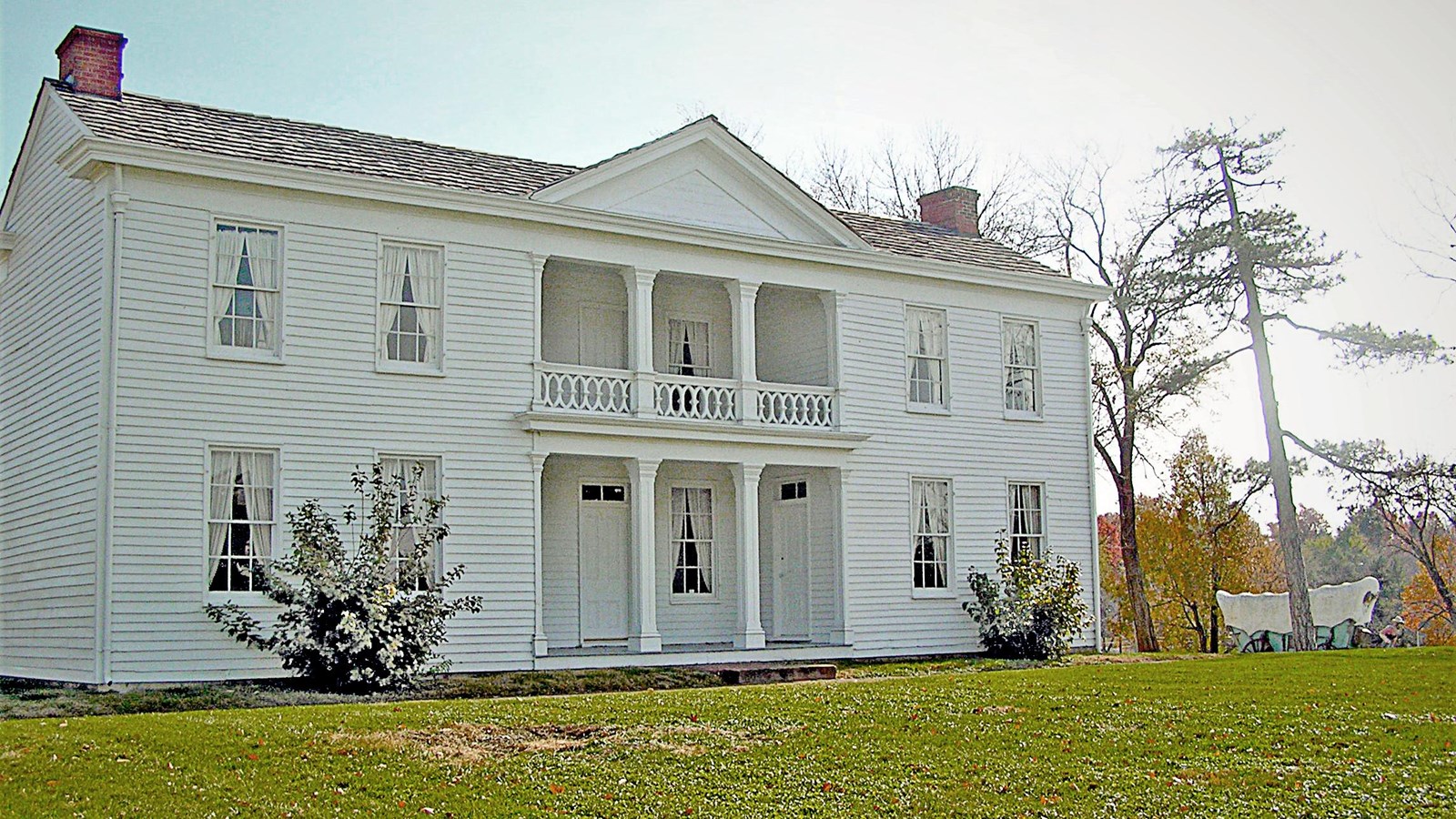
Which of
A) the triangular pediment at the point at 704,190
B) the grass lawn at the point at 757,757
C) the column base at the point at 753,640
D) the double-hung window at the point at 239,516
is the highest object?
the triangular pediment at the point at 704,190

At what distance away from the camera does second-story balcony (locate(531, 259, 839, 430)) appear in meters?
22.0

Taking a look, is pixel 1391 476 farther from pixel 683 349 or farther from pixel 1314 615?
pixel 683 349

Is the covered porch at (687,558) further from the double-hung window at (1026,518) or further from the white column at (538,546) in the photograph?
the double-hung window at (1026,518)

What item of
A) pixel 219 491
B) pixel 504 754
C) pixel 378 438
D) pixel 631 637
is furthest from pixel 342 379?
pixel 504 754

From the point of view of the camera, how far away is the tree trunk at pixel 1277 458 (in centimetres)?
3017

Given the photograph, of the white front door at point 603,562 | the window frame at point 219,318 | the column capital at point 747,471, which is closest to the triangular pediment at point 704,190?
the column capital at point 747,471

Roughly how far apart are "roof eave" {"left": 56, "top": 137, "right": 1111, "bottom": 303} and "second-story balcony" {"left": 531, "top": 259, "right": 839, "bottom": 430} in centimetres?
73

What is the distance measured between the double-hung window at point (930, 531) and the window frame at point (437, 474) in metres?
8.37

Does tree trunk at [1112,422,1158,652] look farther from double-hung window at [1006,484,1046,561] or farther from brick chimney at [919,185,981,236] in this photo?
double-hung window at [1006,484,1046,561]

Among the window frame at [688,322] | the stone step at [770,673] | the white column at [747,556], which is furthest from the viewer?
the window frame at [688,322]

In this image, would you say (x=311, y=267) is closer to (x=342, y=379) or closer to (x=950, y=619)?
(x=342, y=379)

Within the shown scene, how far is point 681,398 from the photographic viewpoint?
22328 mm

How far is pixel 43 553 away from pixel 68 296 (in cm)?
338

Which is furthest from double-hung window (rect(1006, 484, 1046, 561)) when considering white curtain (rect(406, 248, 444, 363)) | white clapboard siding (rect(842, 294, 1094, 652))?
white curtain (rect(406, 248, 444, 363))
